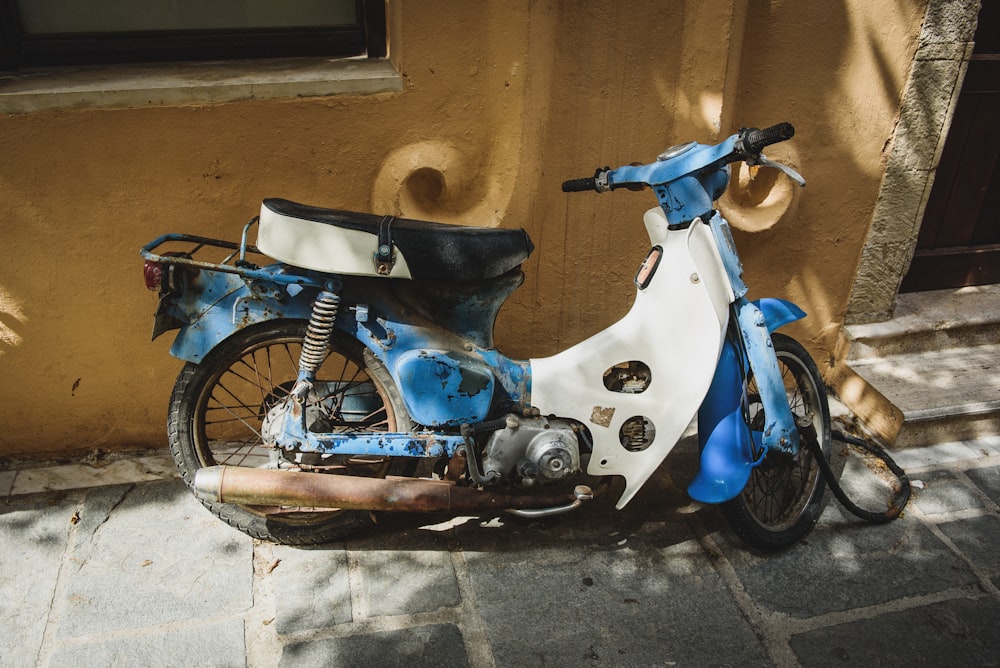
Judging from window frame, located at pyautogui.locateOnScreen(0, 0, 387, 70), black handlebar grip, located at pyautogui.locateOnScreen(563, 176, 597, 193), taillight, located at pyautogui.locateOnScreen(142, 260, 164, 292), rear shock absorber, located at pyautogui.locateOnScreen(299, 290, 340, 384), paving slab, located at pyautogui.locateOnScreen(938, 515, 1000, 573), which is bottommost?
paving slab, located at pyautogui.locateOnScreen(938, 515, 1000, 573)

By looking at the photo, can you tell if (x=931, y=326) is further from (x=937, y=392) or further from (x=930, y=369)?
(x=937, y=392)

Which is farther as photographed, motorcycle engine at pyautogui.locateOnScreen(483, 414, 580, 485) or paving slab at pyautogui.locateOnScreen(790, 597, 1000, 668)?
motorcycle engine at pyautogui.locateOnScreen(483, 414, 580, 485)

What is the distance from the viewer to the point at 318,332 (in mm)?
2607

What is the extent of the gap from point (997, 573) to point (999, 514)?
399mm

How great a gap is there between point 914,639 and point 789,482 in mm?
761

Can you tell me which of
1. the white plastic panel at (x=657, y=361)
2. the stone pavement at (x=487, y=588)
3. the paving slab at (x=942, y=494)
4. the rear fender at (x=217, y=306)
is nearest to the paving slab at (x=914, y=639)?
the stone pavement at (x=487, y=588)

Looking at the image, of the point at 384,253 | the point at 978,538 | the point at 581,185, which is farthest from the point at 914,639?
the point at 384,253

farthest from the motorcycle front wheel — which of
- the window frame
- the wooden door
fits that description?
the wooden door

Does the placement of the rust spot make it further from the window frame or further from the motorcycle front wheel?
the window frame

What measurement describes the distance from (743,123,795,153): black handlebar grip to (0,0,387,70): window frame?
159 cm

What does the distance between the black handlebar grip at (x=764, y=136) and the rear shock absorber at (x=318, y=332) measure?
140cm

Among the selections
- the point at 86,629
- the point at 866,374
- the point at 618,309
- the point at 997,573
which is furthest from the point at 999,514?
the point at 86,629

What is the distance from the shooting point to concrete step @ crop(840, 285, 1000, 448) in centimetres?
370

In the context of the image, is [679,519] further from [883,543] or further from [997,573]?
[997,573]
